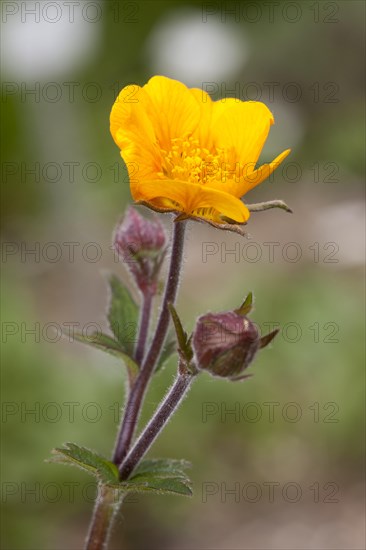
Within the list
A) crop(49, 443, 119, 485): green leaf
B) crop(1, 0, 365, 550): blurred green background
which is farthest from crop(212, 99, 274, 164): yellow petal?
crop(49, 443, 119, 485): green leaf

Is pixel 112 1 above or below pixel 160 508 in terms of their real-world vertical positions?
above

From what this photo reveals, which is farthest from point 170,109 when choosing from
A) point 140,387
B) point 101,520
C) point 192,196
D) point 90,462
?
point 101,520

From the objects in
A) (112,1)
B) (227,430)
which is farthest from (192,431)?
(112,1)

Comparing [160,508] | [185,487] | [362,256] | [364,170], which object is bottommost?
[160,508]

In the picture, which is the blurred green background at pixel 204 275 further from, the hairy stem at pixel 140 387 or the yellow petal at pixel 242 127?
the yellow petal at pixel 242 127

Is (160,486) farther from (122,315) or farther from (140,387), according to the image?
(122,315)

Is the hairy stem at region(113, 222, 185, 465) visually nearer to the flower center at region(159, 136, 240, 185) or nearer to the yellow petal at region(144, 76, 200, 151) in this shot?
the flower center at region(159, 136, 240, 185)

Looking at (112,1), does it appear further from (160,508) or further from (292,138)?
(160,508)
